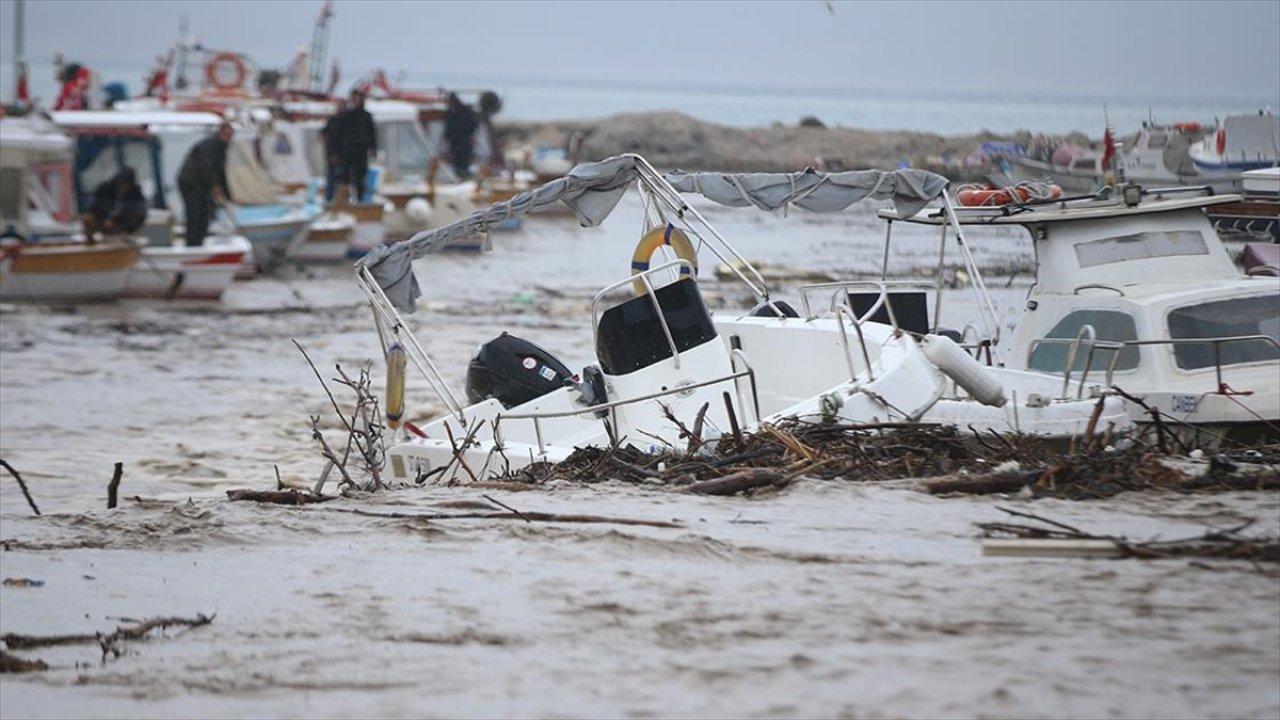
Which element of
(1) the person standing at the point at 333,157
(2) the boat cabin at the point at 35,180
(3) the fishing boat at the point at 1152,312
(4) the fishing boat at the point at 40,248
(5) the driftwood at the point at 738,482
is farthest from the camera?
(1) the person standing at the point at 333,157

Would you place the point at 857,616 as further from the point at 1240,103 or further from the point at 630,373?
the point at 1240,103

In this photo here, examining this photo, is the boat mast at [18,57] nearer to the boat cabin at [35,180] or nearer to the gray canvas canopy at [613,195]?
the boat cabin at [35,180]

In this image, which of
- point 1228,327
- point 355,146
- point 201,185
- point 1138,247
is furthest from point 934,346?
point 355,146

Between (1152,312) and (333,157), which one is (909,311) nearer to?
(1152,312)

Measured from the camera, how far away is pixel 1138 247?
11.4 meters

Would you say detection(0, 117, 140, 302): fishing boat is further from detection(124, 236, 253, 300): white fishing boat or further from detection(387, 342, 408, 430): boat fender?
detection(387, 342, 408, 430): boat fender

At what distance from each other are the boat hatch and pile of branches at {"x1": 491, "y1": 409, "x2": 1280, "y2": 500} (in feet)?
3.31

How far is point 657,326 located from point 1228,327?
3666mm

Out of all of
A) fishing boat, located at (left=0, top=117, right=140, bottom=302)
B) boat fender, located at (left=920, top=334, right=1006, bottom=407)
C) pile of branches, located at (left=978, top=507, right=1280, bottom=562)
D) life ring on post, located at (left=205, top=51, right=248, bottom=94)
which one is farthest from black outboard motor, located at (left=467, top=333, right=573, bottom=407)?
life ring on post, located at (left=205, top=51, right=248, bottom=94)

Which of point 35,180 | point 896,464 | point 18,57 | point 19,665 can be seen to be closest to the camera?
point 19,665

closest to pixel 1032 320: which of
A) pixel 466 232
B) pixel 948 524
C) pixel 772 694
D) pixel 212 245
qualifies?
pixel 466 232

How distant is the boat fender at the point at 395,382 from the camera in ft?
35.1

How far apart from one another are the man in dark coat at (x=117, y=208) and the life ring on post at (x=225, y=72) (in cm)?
1567

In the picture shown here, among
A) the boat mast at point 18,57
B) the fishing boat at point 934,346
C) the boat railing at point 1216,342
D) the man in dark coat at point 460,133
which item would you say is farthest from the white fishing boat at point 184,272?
the man in dark coat at point 460,133
